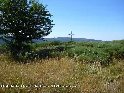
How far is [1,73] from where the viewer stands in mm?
9789

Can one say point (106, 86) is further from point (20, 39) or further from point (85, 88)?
point (20, 39)

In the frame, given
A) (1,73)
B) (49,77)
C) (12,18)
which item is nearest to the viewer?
(1,73)

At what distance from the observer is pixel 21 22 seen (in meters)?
29.1

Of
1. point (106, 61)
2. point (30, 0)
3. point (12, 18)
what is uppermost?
point (30, 0)

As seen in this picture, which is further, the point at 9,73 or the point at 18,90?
the point at 9,73

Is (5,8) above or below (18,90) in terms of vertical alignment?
above

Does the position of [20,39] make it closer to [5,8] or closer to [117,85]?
[5,8]

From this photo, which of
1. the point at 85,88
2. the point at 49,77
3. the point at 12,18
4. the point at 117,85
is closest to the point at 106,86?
the point at 117,85

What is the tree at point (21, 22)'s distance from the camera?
2883cm

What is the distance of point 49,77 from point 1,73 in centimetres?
169

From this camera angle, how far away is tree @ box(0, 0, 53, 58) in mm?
28828

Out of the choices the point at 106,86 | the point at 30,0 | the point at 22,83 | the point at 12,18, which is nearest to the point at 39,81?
the point at 22,83

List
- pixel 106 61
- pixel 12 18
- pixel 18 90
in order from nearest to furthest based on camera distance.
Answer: pixel 18 90
pixel 106 61
pixel 12 18

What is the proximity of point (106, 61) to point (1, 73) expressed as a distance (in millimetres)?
12616
